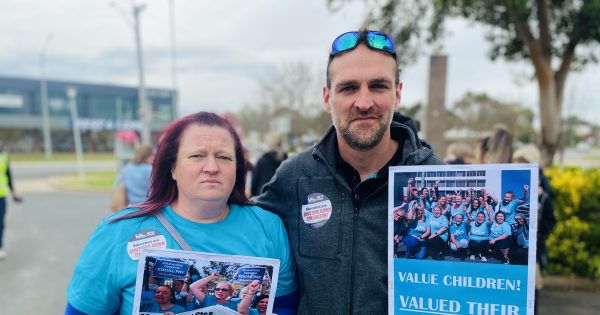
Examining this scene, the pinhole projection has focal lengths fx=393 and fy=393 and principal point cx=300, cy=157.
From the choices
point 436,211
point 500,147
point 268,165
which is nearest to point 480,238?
point 436,211

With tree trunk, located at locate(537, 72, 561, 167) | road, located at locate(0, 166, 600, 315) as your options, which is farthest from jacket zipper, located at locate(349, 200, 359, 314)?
tree trunk, located at locate(537, 72, 561, 167)

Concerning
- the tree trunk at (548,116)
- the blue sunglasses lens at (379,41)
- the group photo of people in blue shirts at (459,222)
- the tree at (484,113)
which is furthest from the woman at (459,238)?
the tree at (484,113)

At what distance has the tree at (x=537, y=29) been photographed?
652cm

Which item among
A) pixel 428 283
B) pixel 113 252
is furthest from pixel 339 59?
pixel 113 252

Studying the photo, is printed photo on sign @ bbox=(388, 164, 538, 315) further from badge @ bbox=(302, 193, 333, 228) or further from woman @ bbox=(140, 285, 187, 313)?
woman @ bbox=(140, 285, 187, 313)

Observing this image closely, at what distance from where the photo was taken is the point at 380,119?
164 cm

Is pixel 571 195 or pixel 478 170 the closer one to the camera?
pixel 478 170

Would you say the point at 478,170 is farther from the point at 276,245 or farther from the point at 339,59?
the point at 276,245

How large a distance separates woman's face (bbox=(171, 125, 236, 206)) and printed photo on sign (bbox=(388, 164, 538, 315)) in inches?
27.0

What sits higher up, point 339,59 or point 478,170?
point 339,59

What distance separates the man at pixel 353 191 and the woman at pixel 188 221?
0.15 meters

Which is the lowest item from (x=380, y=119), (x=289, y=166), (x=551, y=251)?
(x=551, y=251)

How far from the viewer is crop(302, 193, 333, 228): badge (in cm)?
171

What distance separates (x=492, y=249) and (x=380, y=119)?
0.65 m
